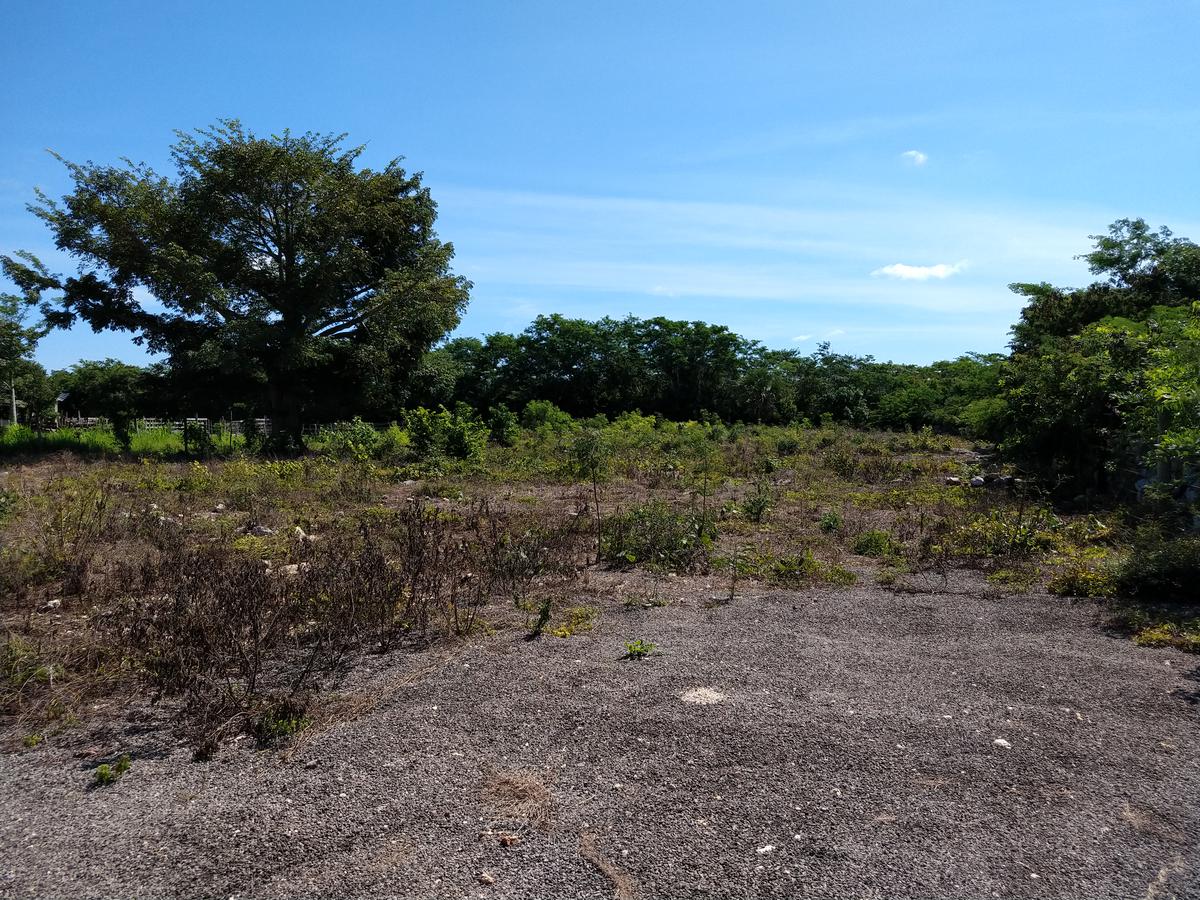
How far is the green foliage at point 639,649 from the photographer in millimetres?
5098

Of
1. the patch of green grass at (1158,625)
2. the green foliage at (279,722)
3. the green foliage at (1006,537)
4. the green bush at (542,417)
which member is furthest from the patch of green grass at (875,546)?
the green bush at (542,417)

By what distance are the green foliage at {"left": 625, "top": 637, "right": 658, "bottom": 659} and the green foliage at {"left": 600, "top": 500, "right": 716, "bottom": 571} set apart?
8.00 ft

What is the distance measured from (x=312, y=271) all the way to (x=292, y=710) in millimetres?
19033

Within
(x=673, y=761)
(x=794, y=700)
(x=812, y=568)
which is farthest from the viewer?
(x=812, y=568)

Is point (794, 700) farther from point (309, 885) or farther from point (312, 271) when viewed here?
point (312, 271)

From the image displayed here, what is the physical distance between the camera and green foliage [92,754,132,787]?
3.44 metres

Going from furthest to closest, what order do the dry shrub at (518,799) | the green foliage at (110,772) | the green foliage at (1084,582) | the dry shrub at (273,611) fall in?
the green foliage at (1084,582) < the dry shrub at (273,611) < the green foliage at (110,772) < the dry shrub at (518,799)

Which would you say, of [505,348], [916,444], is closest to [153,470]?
[916,444]

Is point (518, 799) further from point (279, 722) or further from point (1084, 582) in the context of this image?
point (1084, 582)

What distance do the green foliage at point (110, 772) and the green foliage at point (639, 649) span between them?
285 centimetres

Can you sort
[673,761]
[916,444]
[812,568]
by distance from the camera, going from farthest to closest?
[916,444] < [812,568] < [673,761]

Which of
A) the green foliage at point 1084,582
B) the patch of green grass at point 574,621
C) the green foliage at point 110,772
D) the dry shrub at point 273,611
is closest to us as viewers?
the green foliage at point 110,772

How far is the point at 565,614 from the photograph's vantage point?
20.0ft

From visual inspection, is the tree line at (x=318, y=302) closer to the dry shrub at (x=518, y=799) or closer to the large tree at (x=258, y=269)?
the large tree at (x=258, y=269)
